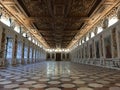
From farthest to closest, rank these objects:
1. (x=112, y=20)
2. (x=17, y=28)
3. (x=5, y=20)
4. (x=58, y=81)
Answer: (x=17, y=28) → (x=5, y=20) → (x=112, y=20) → (x=58, y=81)

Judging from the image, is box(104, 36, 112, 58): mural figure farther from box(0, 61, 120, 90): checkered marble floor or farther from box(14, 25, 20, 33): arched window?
box(14, 25, 20, 33): arched window

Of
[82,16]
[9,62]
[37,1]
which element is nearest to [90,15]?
[82,16]

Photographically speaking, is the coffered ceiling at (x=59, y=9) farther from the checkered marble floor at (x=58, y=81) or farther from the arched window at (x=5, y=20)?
the checkered marble floor at (x=58, y=81)

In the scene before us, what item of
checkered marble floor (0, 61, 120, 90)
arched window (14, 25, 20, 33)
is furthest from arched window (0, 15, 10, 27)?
checkered marble floor (0, 61, 120, 90)

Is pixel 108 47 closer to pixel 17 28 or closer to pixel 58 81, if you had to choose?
pixel 58 81

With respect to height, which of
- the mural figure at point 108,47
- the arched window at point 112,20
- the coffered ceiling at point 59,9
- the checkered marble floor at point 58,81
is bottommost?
the checkered marble floor at point 58,81

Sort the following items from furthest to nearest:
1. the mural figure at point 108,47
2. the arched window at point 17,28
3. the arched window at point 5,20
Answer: the arched window at point 17,28 < the mural figure at point 108,47 < the arched window at point 5,20

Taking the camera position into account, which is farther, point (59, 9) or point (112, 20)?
point (112, 20)

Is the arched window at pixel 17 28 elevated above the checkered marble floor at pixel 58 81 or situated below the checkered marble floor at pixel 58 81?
above

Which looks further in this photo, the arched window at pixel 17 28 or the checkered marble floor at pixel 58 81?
the arched window at pixel 17 28

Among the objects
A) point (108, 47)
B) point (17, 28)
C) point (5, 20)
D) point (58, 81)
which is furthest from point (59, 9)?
point (58, 81)

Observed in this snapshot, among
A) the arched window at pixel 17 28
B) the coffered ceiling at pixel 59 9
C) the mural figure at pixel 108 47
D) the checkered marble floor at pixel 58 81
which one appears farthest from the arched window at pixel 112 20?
the arched window at pixel 17 28

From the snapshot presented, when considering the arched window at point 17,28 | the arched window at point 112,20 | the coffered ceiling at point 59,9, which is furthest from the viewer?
the arched window at point 17,28

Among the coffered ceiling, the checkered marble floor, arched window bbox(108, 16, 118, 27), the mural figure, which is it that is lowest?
the checkered marble floor
